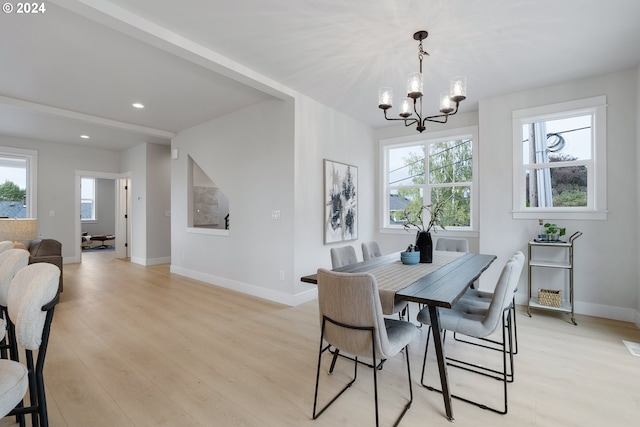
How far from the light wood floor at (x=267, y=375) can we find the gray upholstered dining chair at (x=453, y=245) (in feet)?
3.18

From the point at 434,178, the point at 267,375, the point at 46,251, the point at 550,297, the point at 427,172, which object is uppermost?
the point at 427,172

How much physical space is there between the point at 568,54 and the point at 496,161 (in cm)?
135

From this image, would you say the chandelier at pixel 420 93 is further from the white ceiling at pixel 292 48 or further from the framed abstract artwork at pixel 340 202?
the framed abstract artwork at pixel 340 202

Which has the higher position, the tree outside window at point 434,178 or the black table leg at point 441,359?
the tree outside window at point 434,178

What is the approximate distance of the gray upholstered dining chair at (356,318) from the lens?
5.16 feet

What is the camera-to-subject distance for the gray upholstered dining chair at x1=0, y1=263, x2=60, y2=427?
124 centimetres

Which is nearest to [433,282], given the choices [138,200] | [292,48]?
Result: [292,48]

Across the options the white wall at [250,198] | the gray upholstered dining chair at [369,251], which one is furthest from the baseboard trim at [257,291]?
the gray upholstered dining chair at [369,251]

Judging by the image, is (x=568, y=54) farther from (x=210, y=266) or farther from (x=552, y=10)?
(x=210, y=266)

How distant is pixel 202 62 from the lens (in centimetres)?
282

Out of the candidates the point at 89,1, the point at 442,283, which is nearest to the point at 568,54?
the point at 442,283

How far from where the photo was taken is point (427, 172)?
4980mm

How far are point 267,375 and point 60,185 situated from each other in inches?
292

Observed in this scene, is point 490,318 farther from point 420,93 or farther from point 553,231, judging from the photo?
point 553,231
